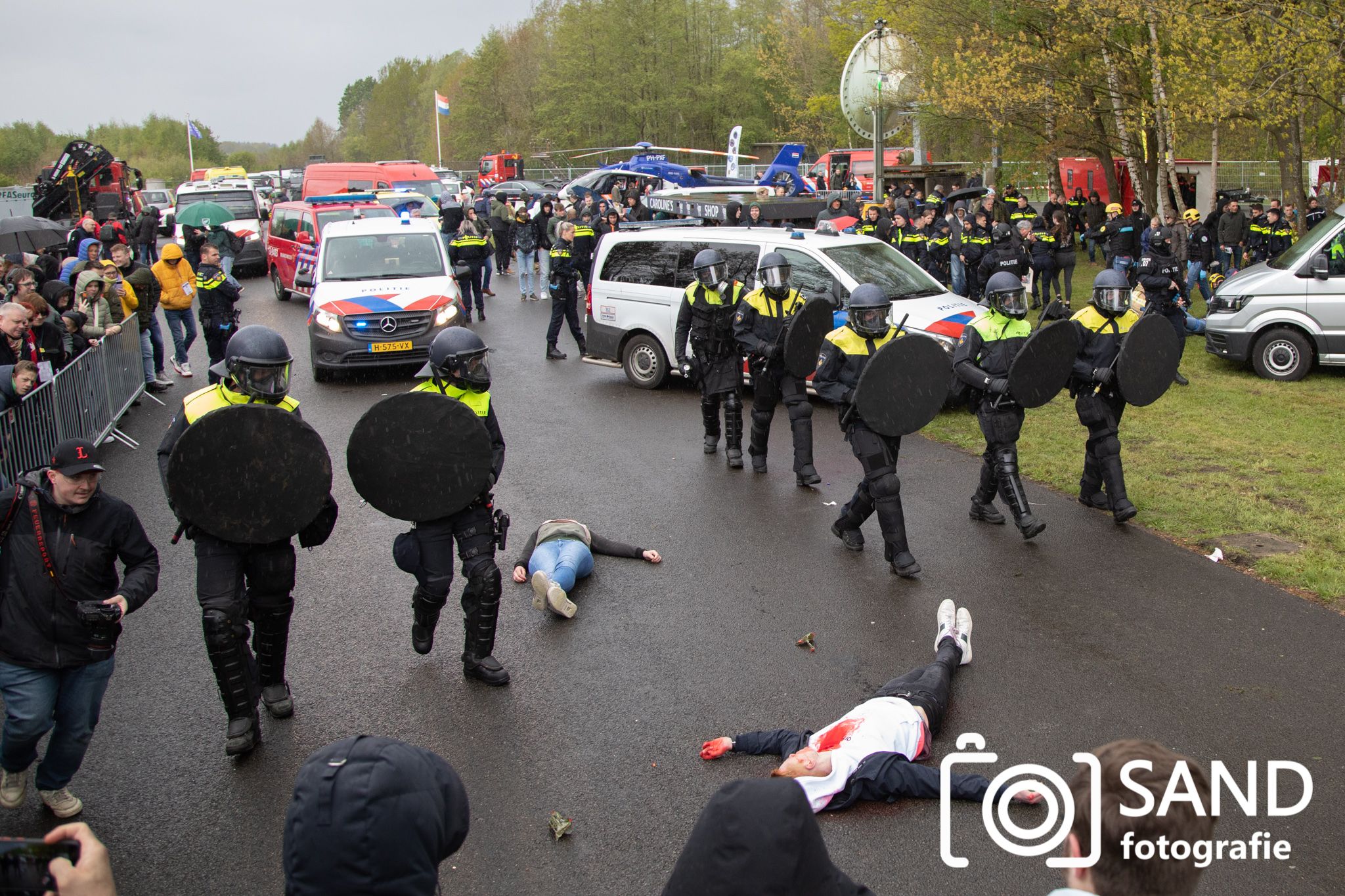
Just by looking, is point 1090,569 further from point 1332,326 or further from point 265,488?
point 1332,326

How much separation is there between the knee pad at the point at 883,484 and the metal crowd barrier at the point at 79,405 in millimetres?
5813

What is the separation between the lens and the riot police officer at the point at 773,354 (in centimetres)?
943

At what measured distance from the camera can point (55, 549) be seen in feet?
14.6

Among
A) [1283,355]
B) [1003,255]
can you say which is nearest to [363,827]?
[1283,355]

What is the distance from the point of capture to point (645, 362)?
535 inches

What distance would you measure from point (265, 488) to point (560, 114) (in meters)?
71.2

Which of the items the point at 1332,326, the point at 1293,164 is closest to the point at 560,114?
the point at 1293,164

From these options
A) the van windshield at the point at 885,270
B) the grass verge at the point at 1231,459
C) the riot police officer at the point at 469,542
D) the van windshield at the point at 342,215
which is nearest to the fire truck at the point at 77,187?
the van windshield at the point at 342,215

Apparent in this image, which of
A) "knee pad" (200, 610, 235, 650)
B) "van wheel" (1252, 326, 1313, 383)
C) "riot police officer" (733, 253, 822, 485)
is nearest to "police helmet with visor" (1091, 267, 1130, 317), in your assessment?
"riot police officer" (733, 253, 822, 485)

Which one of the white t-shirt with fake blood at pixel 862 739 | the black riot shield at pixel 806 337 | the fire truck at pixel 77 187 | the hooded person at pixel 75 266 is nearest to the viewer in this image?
the white t-shirt with fake blood at pixel 862 739

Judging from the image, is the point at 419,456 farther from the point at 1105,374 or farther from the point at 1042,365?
the point at 1105,374

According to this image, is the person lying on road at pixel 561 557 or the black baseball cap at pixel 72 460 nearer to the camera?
the black baseball cap at pixel 72 460

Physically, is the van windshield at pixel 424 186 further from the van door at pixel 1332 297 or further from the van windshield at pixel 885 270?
the van door at pixel 1332 297

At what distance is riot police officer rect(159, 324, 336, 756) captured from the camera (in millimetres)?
5078
